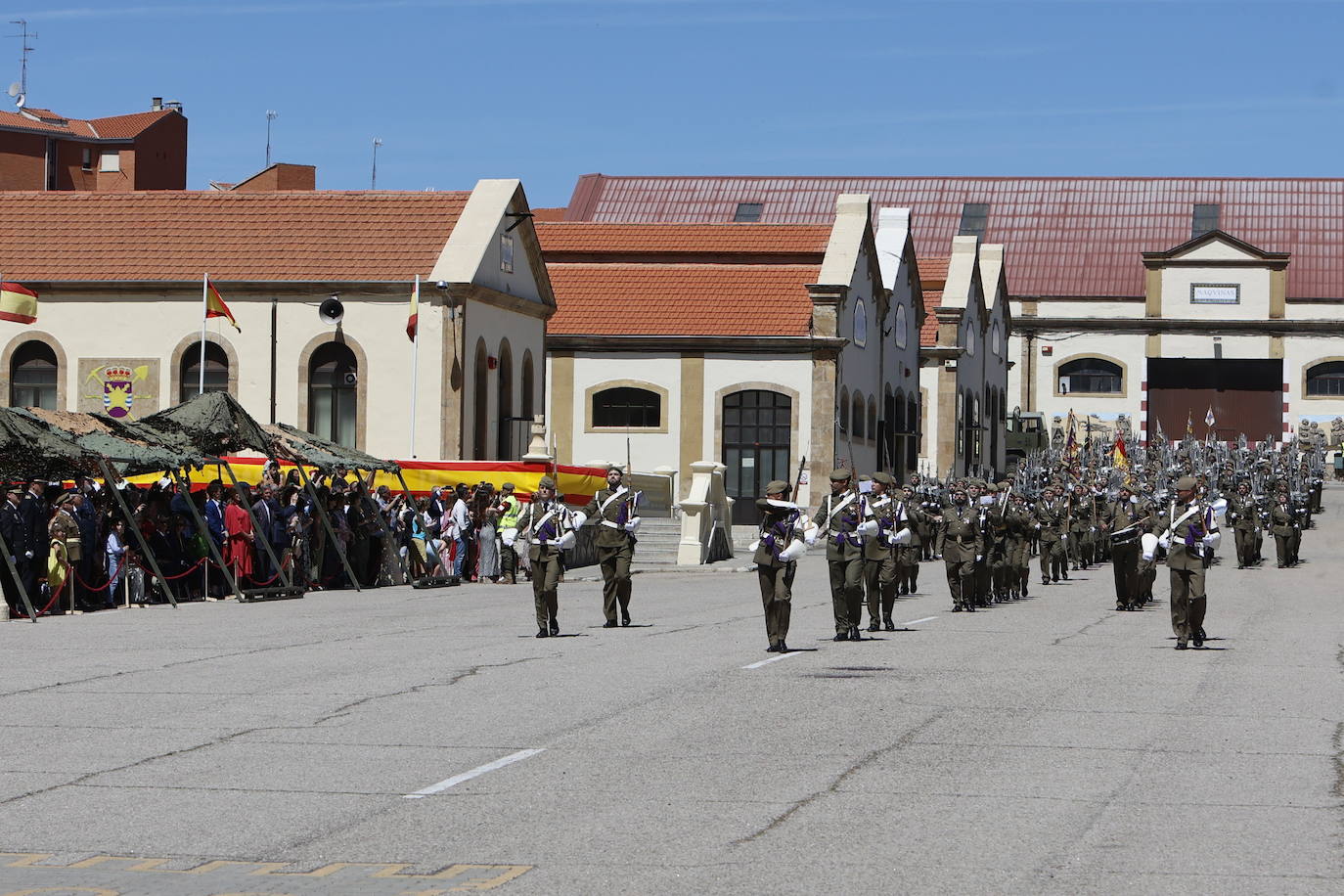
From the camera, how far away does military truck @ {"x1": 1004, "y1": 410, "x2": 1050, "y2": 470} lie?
75.9m

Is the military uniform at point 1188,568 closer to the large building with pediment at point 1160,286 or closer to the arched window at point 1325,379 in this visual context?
the large building with pediment at point 1160,286

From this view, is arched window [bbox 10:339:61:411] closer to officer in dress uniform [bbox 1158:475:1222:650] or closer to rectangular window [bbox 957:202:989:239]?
officer in dress uniform [bbox 1158:475:1222:650]

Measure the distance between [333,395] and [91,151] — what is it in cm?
4287

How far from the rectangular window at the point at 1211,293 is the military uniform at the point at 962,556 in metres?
58.5

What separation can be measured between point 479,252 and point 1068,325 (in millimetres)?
46916

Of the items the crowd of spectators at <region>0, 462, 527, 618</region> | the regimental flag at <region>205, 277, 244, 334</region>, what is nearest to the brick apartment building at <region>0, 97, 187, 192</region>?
the regimental flag at <region>205, 277, 244, 334</region>

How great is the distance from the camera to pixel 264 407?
40.5 m

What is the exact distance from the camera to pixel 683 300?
53.6m

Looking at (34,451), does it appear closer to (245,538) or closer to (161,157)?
(245,538)

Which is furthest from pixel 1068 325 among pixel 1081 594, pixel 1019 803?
pixel 1019 803

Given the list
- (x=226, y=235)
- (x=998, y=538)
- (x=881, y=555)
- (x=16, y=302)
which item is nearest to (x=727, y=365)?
(x=226, y=235)

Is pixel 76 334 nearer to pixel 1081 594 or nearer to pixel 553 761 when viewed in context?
pixel 1081 594

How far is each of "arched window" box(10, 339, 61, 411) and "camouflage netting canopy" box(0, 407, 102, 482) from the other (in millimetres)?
17176

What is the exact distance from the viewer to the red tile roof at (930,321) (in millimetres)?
65250
